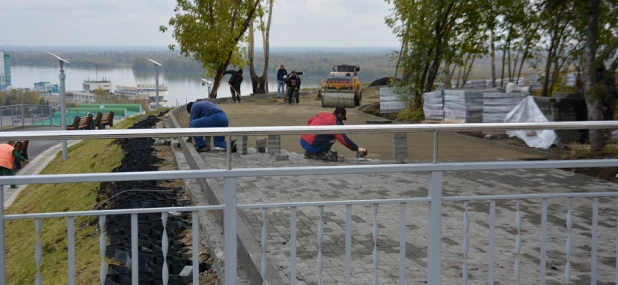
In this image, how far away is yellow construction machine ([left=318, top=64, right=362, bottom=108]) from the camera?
109 ft

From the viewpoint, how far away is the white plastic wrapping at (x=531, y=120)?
1424 centimetres

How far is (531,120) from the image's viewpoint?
54.3 ft

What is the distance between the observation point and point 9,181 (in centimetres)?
339

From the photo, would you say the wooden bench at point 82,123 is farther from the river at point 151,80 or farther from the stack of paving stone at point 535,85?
the stack of paving stone at point 535,85

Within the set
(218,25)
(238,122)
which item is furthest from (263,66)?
(238,122)

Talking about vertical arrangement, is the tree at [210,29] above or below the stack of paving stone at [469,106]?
above

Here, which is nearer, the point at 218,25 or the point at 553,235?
the point at 553,235

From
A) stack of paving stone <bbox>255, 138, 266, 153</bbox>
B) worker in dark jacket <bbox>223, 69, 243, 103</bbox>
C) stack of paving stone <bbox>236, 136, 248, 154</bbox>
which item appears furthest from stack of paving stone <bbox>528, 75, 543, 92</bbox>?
stack of paving stone <bbox>236, 136, 248, 154</bbox>

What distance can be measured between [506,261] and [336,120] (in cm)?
703

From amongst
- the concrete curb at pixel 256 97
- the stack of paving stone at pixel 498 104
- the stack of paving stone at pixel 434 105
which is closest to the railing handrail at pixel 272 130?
the stack of paving stone at pixel 498 104

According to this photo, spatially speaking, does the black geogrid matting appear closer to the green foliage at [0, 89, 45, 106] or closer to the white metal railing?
the white metal railing

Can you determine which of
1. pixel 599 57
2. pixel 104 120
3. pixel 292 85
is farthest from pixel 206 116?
pixel 292 85

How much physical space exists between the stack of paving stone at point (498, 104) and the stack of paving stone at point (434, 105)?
→ 283cm

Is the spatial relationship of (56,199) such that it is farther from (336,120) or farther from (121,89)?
(121,89)
